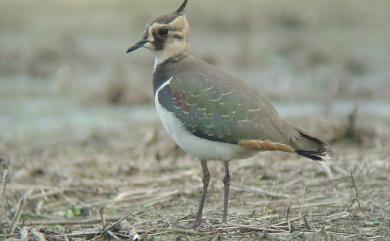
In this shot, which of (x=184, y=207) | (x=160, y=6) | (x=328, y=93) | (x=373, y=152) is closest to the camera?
(x=184, y=207)

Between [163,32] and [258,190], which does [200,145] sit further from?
[258,190]

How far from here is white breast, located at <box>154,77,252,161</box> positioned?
21.6 feet

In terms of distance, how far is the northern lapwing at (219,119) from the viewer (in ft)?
21.2

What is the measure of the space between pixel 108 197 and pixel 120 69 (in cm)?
511

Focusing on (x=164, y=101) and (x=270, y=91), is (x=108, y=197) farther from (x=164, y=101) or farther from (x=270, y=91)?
(x=270, y=91)

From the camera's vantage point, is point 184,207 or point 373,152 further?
point 373,152

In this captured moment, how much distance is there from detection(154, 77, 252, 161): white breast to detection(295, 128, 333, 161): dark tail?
0.37m

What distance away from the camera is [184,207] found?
7.75 meters

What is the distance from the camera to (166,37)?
716 centimetres

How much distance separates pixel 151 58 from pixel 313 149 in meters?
9.81

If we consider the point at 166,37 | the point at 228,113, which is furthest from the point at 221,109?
the point at 166,37

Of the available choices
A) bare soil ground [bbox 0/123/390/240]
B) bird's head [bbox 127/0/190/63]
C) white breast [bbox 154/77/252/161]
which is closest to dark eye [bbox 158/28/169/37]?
bird's head [bbox 127/0/190/63]

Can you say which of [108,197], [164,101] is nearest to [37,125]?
[108,197]

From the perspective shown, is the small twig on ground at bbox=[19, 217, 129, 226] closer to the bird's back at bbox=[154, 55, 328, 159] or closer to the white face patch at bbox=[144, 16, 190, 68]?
the bird's back at bbox=[154, 55, 328, 159]
